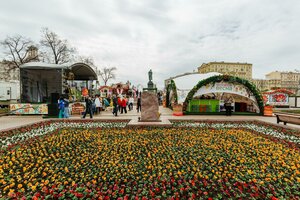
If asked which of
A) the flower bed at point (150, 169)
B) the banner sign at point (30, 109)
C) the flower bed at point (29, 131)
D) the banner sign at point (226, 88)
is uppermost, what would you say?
the banner sign at point (226, 88)

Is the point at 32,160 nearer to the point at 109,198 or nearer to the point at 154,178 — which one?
the point at 109,198

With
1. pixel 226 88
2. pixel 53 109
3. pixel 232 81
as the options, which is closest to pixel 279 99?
pixel 232 81

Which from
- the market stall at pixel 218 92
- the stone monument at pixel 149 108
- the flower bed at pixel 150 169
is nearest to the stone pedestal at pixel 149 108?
the stone monument at pixel 149 108

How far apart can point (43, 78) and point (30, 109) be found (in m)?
3.99

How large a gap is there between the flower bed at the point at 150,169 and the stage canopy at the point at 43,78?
35.8ft

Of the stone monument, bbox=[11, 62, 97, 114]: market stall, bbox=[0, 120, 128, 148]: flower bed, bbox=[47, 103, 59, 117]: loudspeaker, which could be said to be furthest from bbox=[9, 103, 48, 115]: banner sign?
the stone monument

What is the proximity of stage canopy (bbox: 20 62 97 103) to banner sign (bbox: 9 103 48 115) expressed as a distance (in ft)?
2.09

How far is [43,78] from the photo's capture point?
17.1 m

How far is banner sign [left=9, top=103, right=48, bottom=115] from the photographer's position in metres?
14.6

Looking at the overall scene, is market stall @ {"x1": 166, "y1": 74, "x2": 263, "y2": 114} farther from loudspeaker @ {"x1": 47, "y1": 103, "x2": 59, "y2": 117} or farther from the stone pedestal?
loudspeaker @ {"x1": 47, "y1": 103, "x2": 59, "y2": 117}

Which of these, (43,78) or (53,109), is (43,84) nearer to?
(43,78)

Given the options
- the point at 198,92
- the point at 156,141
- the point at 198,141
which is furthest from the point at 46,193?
the point at 198,92

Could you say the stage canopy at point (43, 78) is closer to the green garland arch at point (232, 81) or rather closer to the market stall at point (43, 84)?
the market stall at point (43, 84)

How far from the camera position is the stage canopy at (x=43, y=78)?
14.9 metres
